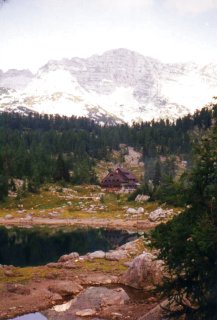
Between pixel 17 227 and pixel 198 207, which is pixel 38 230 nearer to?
pixel 17 227

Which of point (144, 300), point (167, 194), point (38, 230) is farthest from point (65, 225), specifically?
point (167, 194)

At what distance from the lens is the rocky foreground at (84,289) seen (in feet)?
120

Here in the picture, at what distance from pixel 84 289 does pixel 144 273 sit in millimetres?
6029

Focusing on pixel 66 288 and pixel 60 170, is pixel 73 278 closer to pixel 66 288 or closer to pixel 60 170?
pixel 66 288

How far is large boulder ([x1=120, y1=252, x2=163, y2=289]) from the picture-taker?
42.5 m

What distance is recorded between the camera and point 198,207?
2464cm

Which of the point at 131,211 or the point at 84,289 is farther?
the point at 131,211

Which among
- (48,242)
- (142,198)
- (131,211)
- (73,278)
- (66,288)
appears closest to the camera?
(66,288)

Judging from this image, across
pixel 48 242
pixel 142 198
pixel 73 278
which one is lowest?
pixel 48 242

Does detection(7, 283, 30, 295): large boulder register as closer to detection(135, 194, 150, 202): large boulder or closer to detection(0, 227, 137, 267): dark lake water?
detection(0, 227, 137, 267): dark lake water

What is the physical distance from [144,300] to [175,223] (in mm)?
16821

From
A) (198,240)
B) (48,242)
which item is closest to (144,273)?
(198,240)

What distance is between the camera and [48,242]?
254 feet

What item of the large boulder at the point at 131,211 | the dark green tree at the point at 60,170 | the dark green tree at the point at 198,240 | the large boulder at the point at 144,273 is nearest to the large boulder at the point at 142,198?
the large boulder at the point at 131,211
